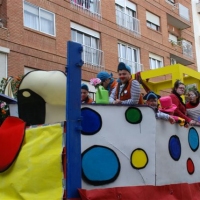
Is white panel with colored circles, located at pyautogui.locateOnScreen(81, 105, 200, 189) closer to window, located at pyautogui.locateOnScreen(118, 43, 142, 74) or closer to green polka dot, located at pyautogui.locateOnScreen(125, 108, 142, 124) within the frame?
green polka dot, located at pyautogui.locateOnScreen(125, 108, 142, 124)

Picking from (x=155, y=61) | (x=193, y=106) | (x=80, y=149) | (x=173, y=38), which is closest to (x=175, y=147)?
(x=80, y=149)

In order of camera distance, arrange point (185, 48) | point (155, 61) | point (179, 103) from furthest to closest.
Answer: point (185, 48) < point (155, 61) < point (179, 103)

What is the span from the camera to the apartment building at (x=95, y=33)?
15398 mm

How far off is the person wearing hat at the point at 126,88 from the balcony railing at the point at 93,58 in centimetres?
1371

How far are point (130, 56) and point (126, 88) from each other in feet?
56.8

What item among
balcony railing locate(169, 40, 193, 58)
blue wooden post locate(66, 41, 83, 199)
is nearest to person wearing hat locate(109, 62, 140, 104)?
blue wooden post locate(66, 41, 83, 199)

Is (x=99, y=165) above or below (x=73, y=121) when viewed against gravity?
below

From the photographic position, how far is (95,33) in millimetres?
19625

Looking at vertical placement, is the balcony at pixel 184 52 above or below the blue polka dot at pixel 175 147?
above

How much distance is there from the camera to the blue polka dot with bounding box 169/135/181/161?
419 cm

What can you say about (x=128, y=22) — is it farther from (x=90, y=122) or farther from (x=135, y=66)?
(x=90, y=122)

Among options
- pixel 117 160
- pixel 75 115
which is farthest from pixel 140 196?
pixel 75 115

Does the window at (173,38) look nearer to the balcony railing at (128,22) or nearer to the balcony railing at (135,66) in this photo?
the balcony railing at (128,22)

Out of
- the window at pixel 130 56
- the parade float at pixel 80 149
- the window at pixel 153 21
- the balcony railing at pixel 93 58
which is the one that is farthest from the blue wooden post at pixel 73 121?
the window at pixel 153 21
